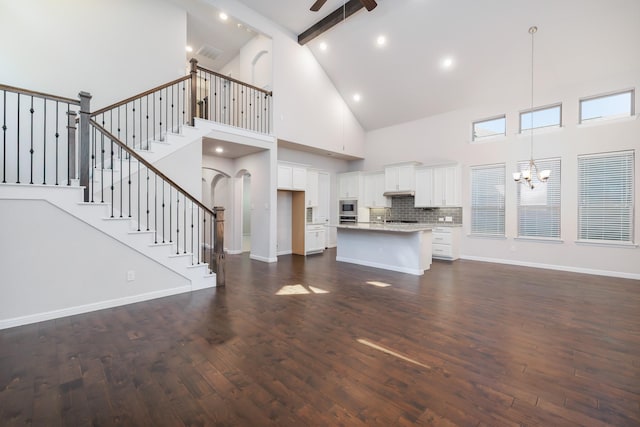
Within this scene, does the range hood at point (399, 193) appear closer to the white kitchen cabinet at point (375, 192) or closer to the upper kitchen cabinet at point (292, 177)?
the white kitchen cabinet at point (375, 192)

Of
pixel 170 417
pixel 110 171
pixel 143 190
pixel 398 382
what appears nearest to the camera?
pixel 170 417

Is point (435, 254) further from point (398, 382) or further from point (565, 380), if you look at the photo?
point (398, 382)

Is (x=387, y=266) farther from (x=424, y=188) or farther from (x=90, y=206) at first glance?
(x=90, y=206)

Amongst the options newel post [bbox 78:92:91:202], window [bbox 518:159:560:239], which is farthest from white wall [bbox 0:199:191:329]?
window [bbox 518:159:560:239]

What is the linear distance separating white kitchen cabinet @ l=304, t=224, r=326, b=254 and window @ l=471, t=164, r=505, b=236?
164 inches

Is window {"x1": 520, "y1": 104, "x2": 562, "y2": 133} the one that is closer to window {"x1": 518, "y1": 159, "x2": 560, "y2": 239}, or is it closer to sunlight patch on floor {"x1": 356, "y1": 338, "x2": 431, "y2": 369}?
window {"x1": 518, "y1": 159, "x2": 560, "y2": 239}

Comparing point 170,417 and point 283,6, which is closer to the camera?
point 170,417

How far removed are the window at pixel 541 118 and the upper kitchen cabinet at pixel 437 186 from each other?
1.75 m

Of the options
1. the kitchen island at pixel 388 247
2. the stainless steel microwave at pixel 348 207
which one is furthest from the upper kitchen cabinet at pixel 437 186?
the stainless steel microwave at pixel 348 207

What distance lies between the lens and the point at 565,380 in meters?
2.15

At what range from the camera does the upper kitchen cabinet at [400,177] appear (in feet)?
26.3

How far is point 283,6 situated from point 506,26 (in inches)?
187

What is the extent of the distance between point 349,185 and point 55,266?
7.64 m

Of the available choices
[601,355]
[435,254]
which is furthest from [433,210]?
[601,355]
